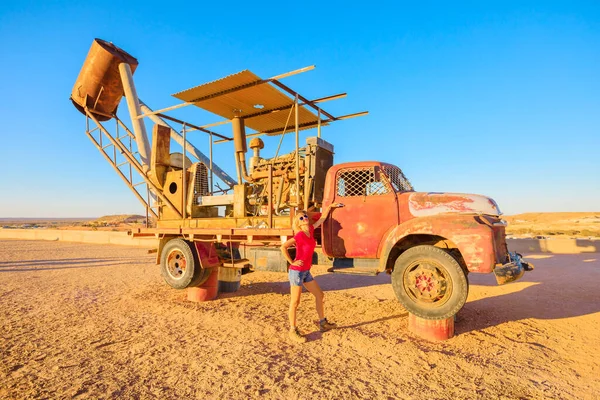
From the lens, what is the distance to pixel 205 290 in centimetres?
704

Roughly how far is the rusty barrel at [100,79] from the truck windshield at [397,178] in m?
9.02

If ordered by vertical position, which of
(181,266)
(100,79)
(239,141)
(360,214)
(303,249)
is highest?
(100,79)

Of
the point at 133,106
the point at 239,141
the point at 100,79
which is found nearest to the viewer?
the point at 239,141

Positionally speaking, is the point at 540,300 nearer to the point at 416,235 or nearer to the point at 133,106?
the point at 416,235

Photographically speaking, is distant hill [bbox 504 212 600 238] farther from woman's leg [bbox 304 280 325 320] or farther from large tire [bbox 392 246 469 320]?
woman's leg [bbox 304 280 325 320]

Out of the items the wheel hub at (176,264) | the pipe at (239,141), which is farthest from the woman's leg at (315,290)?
the pipe at (239,141)

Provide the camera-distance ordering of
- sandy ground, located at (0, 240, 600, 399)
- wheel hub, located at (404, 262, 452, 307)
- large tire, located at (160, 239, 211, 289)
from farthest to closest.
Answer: large tire, located at (160, 239, 211, 289) → wheel hub, located at (404, 262, 452, 307) → sandy ground, located at (0, 240, 600, 399)

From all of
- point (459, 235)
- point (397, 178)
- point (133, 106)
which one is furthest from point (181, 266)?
point (133, 106)

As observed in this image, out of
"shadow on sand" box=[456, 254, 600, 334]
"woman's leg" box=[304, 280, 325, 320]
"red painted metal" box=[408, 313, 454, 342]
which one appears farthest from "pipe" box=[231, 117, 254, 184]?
"shadow on sand" box=[456, 254, 600, 334]

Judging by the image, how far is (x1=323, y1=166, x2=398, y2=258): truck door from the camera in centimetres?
523

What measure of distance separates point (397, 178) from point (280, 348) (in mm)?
3361

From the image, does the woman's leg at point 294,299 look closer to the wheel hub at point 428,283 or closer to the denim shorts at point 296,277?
the denim shorts at point 296,277

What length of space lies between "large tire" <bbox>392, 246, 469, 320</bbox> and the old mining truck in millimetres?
14

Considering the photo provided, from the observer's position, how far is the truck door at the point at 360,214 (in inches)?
206
